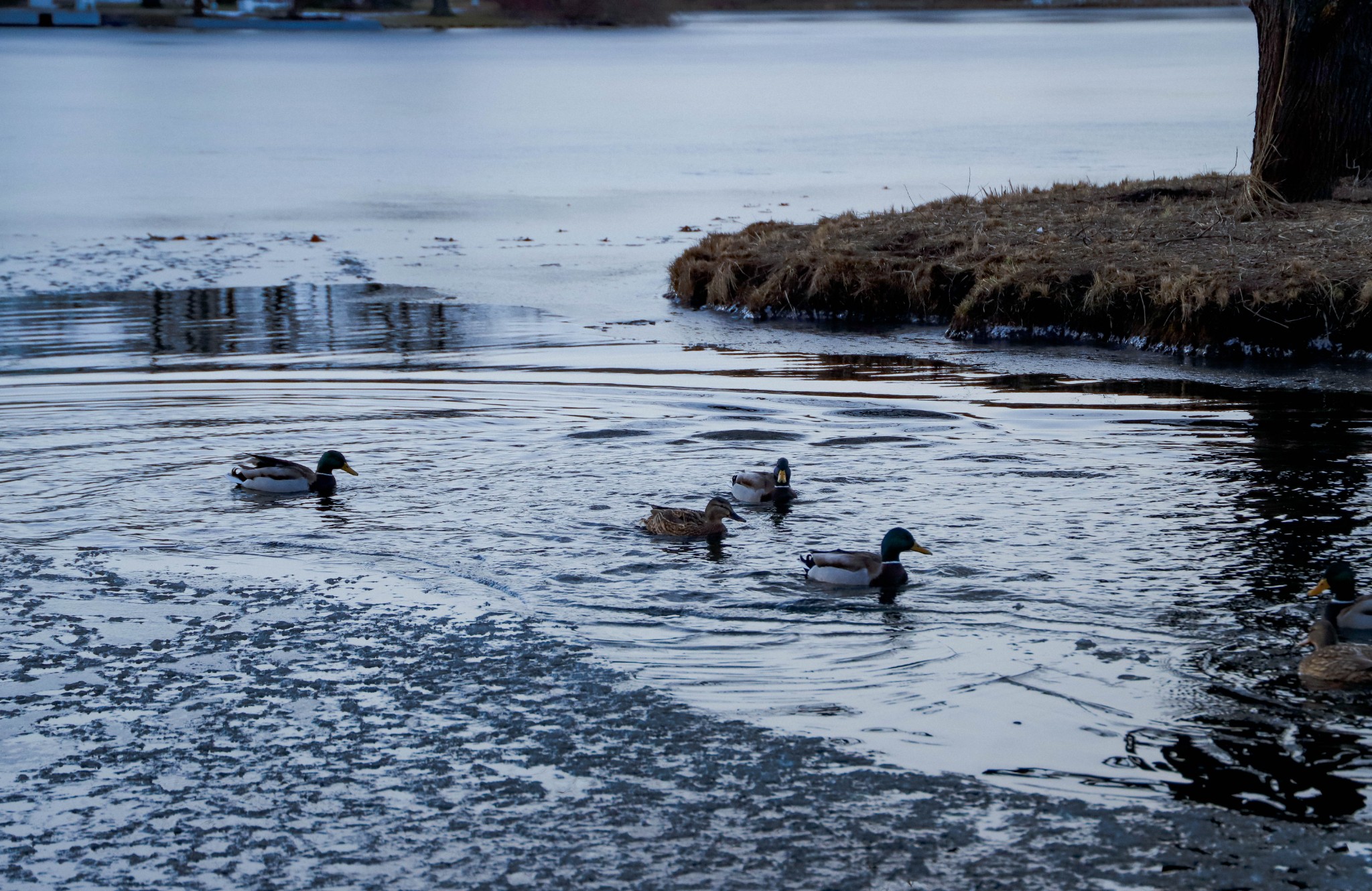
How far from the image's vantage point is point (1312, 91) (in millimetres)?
19609

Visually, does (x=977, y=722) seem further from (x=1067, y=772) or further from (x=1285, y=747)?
(x=1285, y=747)

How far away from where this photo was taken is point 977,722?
738 centimetres

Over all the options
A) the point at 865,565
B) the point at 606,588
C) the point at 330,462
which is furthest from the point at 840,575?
the point at 330,462

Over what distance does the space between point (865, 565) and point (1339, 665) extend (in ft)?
8.73

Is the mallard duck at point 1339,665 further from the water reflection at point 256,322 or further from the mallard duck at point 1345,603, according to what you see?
the water reflection at point 256,322

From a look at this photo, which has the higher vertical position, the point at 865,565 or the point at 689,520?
the point at 689,520

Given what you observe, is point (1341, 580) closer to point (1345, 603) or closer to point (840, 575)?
point (1345, 603)

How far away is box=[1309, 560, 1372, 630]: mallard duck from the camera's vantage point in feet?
26.9

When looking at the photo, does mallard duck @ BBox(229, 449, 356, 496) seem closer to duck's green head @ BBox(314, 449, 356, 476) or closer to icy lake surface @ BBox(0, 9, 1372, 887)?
duck's green head @ BBox(314, 449, 356, 476)

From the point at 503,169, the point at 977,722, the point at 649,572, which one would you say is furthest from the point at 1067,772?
the point at 503,169

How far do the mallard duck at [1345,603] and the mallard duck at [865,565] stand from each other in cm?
233

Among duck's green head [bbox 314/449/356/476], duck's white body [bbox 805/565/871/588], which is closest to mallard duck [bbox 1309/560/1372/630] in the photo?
duck's white body [bbox 805/565/871/588]

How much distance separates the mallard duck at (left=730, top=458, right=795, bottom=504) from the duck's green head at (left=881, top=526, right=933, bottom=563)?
1570 mm

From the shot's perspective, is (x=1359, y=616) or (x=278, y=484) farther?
(x=278, y=484)
